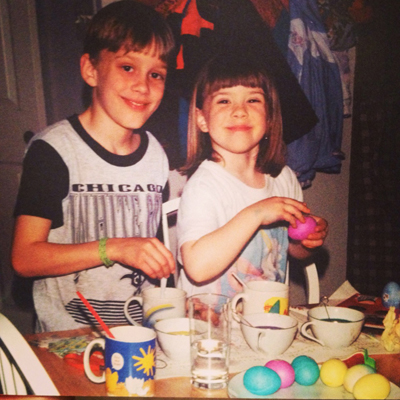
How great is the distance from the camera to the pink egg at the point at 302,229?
128cm

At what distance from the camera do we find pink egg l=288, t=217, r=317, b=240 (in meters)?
1.28

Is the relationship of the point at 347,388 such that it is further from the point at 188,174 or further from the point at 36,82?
the point at 36,82

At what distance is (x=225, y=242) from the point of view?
1.22 meters

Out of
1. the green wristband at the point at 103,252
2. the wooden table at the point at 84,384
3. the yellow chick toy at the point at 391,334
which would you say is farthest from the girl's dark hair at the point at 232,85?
the wooden table at the point at 84,384

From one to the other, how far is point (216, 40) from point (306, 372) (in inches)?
35.9

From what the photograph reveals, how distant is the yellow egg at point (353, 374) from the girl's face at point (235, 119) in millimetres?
669

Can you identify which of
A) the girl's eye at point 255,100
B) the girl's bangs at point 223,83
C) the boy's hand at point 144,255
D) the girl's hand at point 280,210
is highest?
the girl's bangs at point 223,83

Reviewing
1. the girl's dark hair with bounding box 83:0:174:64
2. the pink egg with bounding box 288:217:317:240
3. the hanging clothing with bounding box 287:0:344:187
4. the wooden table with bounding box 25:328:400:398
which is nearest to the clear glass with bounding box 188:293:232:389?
the wooden table with bounding box 25:328:400:398

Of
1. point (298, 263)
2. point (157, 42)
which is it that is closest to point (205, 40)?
point (157, 42)

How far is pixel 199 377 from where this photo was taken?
2.63 feet

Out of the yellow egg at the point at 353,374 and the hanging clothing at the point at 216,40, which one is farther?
the hanging clothing at the point at 216,40

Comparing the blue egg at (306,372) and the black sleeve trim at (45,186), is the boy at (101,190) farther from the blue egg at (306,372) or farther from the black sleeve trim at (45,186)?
the blue egg at (306,372)

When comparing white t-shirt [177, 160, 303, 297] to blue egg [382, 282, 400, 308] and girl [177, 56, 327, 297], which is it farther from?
blue egg [382, 282, 400, 308]

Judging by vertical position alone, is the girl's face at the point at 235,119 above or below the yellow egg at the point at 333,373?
above
